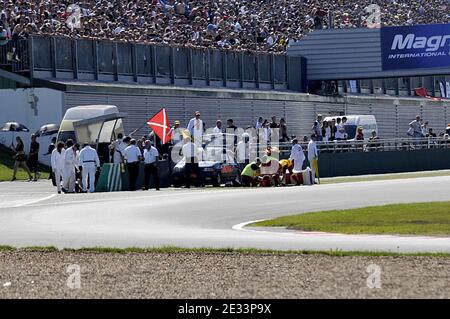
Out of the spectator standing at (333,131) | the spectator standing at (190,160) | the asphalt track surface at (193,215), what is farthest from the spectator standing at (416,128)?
the spectator standing at (190,160)

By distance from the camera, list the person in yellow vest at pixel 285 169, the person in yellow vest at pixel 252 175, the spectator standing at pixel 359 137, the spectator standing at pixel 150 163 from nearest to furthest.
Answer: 1. the spectator standing at pixel 150 163
2. the person in yellow vest at pixel 252 175
3. the person in yellow vest at pixel 285 169
4. the spectator standing at pixel 359 137

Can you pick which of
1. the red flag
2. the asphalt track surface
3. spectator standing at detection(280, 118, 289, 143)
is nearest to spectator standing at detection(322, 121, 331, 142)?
spectator standing at detection(280, 118, 289, 143)

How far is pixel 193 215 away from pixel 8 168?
16.9m

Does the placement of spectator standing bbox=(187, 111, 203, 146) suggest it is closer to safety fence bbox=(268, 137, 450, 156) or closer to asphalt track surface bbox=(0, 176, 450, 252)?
asphalt track surface bbox=(0, 176, 450, 252)

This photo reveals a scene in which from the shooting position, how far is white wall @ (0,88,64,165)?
41344 mm

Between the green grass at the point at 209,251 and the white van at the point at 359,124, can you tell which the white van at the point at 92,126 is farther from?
the green grass at the point at 209,251

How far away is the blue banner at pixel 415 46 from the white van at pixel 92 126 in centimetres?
1946

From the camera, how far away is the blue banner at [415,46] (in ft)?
179

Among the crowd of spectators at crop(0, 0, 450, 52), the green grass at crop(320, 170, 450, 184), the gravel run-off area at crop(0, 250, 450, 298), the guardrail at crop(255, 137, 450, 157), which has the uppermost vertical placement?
the crowd of spectators at crop(0, 0, 450, 52)

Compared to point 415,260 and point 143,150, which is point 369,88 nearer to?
point 143,150

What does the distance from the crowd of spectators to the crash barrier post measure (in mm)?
6802

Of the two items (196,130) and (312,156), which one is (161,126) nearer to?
(196,130)
